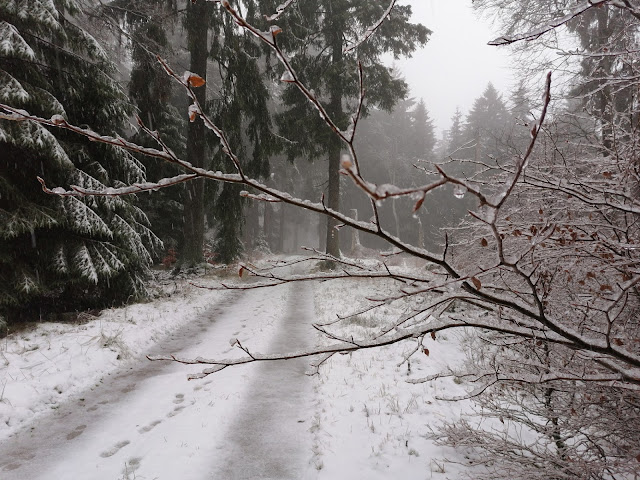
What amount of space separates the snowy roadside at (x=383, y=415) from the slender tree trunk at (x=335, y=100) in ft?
25.3

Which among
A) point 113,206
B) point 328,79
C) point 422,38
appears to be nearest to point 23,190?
point 113,206

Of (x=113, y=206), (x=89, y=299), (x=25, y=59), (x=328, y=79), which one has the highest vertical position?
(x=328, y=79)

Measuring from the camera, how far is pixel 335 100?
15.0 metres

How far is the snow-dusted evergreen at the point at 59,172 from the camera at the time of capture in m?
5.98

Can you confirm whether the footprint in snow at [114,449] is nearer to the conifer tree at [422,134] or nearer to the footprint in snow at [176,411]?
the footprint in snow at [176,411]

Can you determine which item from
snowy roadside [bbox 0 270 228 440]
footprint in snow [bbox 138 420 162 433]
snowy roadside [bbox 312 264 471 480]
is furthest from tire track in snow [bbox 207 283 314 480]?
snowy roadside [bbox 0 270 228 440]

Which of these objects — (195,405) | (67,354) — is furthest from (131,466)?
(67,354)

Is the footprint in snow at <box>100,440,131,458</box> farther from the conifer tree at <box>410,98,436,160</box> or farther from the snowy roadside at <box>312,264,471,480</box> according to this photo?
the conifer tree at <box>410,98,436,160</box>

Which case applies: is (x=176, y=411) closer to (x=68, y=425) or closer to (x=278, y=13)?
(x=68, y=425)

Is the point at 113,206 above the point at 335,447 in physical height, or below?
above

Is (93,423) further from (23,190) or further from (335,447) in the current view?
(23,190)

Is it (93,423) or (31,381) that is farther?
(31,381)

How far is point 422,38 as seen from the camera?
13.7 metres

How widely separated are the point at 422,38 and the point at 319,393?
14.4 metres
